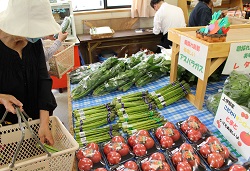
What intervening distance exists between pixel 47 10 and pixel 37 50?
46 centimetres

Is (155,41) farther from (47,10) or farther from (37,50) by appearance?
(47,10)

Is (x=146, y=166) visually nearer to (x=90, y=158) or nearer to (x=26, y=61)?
(x=90, y=158)

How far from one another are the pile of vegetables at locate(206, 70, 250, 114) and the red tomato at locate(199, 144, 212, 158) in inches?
16.3

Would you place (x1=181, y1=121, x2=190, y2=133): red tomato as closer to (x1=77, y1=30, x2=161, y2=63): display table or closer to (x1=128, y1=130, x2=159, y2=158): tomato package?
(x1=128, y1=130, x2=159, y2=158): tomato package

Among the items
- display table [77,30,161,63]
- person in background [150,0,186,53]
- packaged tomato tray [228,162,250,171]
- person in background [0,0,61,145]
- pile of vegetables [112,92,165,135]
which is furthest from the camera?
display table [77,30,161,63]

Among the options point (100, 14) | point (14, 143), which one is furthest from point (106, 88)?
point (100, 14)

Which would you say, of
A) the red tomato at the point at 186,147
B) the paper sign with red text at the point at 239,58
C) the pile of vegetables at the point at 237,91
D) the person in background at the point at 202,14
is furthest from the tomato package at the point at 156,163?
the person in background at the point at 202,14

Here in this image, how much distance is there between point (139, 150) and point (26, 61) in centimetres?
82

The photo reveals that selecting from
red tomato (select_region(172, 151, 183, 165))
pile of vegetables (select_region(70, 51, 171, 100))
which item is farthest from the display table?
red tomato (select_region(172, 151, 183, 165))

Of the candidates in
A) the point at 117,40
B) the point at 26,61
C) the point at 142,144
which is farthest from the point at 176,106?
the point at 117,40

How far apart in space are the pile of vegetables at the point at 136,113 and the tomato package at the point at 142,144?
3.8 inches

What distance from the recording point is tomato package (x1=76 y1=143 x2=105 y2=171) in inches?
46.8

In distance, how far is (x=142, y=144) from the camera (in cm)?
129

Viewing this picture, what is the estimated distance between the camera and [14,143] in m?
1.32
